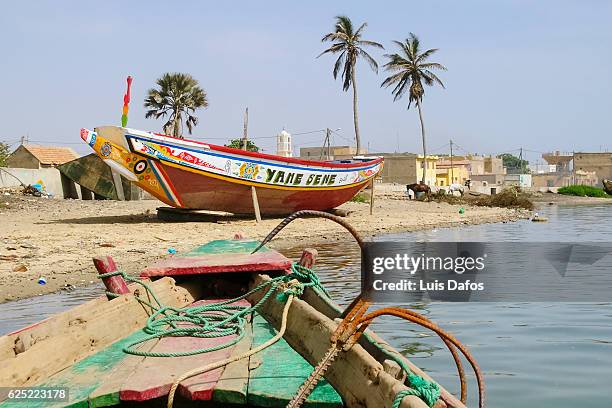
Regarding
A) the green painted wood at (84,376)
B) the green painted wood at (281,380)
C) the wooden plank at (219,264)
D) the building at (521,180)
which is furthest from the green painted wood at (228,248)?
the building at (521,180)

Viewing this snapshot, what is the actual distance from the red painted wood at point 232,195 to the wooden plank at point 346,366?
13.9 m

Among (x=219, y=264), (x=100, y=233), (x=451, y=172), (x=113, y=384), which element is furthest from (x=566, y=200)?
(x=113, y=384)

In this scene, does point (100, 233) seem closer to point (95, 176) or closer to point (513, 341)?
point (513, 341)

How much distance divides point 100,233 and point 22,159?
26987 mm

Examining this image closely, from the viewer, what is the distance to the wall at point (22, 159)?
38750 mm

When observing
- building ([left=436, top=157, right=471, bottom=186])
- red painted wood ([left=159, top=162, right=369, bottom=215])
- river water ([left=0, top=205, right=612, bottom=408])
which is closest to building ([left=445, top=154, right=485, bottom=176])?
building ([left=436, top=157, right=471, bottom=186])

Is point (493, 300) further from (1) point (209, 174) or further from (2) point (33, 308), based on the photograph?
(1) point (209, 174)

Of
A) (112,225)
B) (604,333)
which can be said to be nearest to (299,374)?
(604,333)

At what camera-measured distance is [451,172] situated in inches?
2621

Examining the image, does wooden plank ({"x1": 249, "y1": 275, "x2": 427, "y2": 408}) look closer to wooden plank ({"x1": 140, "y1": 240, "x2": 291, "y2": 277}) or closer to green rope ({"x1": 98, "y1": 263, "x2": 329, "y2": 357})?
green rope ({"x1": 98, "y1": 263, "x2": 329, "y2": 357})

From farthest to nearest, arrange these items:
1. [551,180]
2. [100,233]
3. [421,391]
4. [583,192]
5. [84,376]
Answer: [551,180]
[583,192]
[100,233]
[84,376]
[421,391]

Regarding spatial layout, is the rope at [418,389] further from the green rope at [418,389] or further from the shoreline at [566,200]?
the shoreline at [566,200]

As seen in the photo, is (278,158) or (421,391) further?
(278,158)

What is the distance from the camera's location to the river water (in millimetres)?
5535
